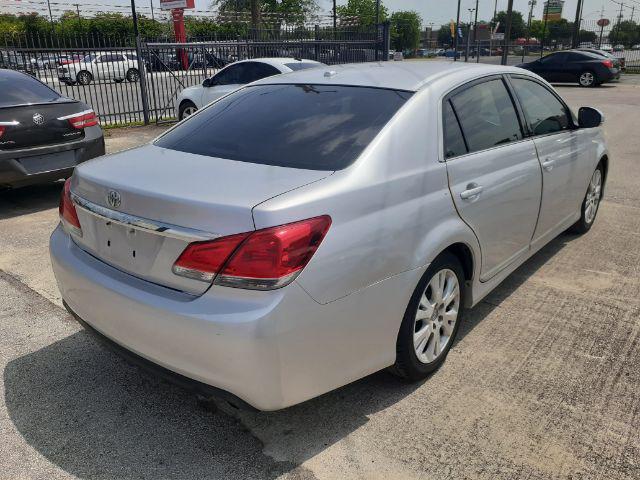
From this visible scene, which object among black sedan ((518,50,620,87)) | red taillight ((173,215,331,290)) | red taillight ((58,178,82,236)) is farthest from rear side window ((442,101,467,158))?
black sedan ((518,50,620,87))

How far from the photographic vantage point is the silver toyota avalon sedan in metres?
2.15

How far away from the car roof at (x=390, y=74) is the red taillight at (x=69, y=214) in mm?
1434

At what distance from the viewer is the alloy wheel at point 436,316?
2832mm

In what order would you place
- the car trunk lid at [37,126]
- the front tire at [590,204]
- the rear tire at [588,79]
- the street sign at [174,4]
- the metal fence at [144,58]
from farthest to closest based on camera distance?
1. the street sign at [174,4]
2. the rear tire at [588,79]
3. the metal fence at [144,58]
4. the car trunk lid at [37,126]
5. the front tire at [590,204]

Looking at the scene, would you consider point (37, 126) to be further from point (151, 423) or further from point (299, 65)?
point (299, 65)

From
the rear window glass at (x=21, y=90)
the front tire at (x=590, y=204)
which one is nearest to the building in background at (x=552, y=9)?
the front tire at (x=590, y=204)

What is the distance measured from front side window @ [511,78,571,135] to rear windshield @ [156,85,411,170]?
4.32 ft

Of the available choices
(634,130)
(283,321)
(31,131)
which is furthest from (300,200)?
(634,130)

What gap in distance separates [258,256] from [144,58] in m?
11.9

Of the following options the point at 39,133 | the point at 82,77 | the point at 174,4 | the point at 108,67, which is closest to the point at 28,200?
the point at 39,133

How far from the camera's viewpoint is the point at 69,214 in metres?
2.87

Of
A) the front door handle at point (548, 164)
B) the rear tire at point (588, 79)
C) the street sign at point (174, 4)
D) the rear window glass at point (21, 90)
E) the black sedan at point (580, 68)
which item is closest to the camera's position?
the front door handle at point (548, 164)

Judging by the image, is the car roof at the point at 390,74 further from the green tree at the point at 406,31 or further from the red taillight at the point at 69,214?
the green tree at the point at 406,31

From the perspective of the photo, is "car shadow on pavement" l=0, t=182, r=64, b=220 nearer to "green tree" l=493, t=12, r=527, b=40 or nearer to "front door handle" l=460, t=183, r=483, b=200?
"front door handle" l=460, t=183, r=483, b=200
